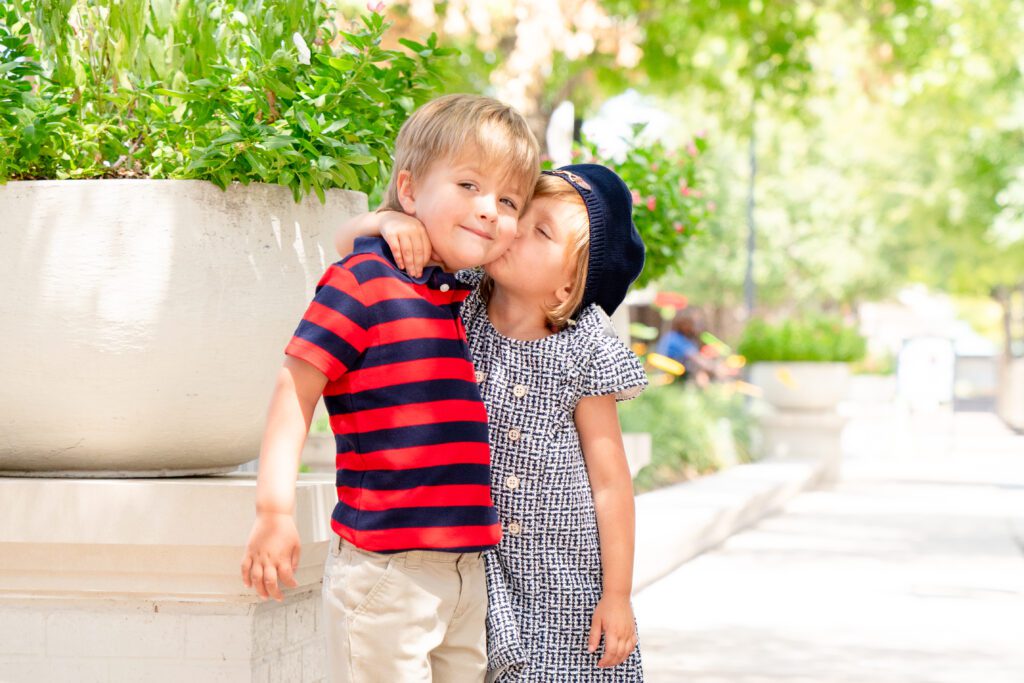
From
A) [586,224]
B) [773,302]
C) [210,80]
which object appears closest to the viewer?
[586,224]

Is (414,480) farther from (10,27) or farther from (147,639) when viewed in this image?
(10,27)

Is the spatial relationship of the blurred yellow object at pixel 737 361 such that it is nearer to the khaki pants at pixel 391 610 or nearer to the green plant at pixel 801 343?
the green plant at pixel 801 343

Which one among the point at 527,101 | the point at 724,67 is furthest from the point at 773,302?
the point at 527,101

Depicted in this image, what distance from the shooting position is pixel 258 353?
284 cm

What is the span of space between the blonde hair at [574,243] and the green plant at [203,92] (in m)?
0.54

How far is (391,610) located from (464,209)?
71 cm

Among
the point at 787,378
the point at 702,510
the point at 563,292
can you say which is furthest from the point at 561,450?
the point at 787,378

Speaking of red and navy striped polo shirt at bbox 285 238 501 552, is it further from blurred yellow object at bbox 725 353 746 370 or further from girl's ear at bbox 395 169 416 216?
blurred yellow object at bbox 725 353 746 370

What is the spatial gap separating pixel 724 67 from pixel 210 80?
1294 centimetres

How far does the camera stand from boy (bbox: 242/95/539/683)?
2.15m

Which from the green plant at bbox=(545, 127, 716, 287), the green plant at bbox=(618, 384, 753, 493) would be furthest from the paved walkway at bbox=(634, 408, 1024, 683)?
the green plant at bbox=(545, 127, 716, 287)

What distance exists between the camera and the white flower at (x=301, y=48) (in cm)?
290

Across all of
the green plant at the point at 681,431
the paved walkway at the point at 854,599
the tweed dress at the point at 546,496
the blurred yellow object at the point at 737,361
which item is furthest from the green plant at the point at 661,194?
the blurred yellow object at the point at 737,361

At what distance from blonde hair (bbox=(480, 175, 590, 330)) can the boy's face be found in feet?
0.55
